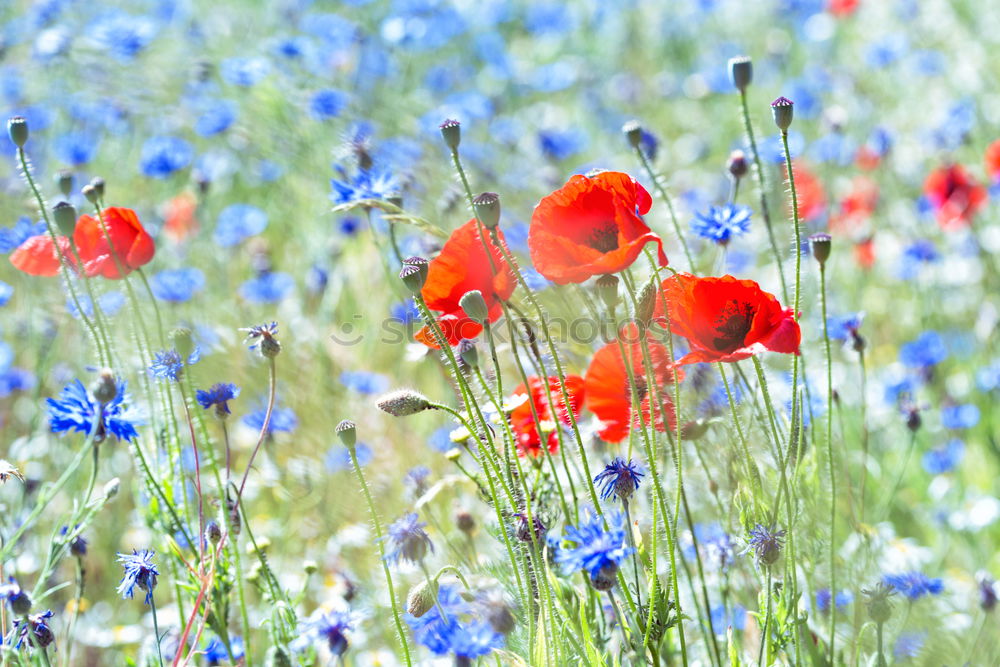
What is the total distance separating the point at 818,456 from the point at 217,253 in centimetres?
269

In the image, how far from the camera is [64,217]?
1505mm

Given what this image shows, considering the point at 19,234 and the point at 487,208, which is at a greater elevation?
the point at 19,234

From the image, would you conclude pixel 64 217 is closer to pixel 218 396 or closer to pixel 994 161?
pixel 218 396

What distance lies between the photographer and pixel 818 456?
161 cm

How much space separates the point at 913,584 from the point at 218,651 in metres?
1.03

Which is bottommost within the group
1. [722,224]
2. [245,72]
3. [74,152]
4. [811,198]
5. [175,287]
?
[722,224]

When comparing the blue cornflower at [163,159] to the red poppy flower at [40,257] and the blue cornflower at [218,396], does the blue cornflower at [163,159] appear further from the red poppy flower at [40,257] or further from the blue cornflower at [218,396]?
the blue cornflower at [218,396]

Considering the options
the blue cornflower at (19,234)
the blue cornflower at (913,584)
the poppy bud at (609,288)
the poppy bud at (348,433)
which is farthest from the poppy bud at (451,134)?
the blue cornflower at (19,234)

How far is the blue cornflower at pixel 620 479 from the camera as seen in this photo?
4.15 ft

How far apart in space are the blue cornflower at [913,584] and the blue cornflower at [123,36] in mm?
3581

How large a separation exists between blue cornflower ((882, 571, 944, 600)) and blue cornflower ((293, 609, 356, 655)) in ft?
2.49

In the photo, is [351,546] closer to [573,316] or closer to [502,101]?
[573,316]

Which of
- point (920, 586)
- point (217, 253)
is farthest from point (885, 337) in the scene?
point (217, 253)

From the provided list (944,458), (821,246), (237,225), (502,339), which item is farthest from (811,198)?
(821,246)
